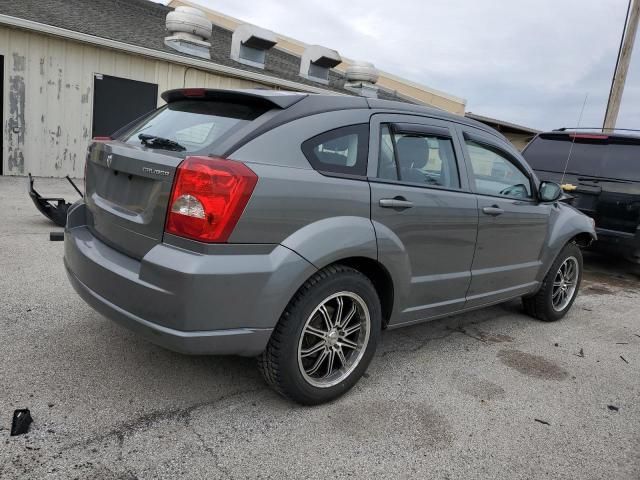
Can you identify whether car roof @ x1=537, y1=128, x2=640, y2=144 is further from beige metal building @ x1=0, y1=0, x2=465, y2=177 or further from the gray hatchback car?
beige metal building @ x1=0, y1=0, x2=465, y2=177

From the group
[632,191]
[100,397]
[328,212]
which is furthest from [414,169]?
[632,191]

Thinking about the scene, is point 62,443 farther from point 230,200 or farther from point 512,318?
point 512,318

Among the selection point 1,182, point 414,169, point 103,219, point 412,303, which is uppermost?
point 414,169

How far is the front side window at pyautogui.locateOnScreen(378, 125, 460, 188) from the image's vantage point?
297 cm

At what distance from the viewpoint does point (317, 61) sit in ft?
49.7

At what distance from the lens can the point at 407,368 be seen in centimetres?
338

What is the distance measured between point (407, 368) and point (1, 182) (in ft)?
28.6

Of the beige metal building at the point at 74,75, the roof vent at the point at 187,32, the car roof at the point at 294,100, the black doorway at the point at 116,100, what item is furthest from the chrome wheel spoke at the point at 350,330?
the roof vent at the point at 187,32

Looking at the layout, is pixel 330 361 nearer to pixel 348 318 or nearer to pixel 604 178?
pixel 348 318

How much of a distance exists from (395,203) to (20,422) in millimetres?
2195

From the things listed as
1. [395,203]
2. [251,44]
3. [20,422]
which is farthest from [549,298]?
[251,44]

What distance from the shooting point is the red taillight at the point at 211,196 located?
2240mm

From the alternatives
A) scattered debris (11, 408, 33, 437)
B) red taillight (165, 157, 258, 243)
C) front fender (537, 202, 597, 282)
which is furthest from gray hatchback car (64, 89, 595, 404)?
front fender (537, 202, 597, 282)

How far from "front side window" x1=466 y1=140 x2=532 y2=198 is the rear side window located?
108 cm
